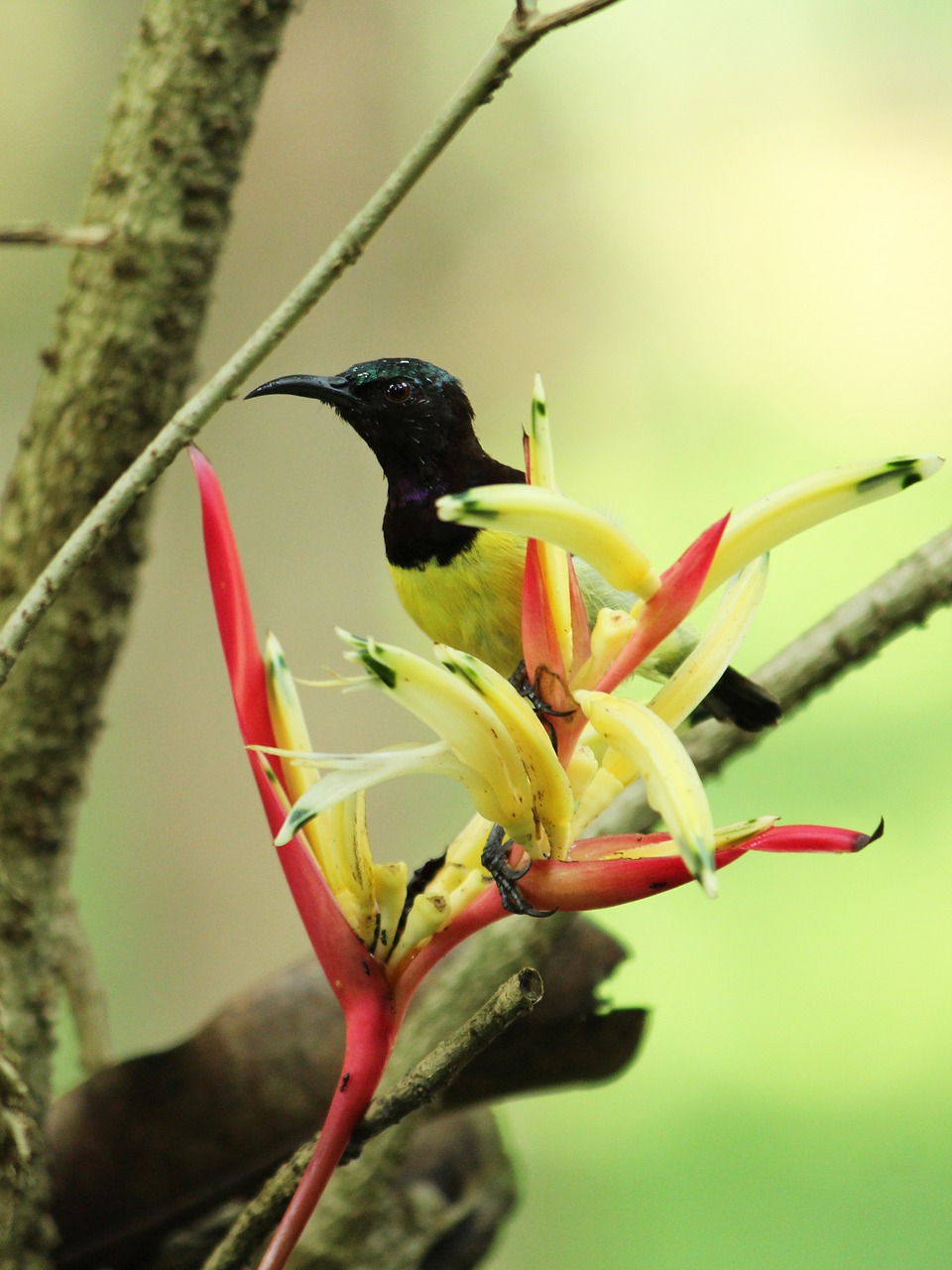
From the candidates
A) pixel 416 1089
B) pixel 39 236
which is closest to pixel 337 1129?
pixel 416 1089

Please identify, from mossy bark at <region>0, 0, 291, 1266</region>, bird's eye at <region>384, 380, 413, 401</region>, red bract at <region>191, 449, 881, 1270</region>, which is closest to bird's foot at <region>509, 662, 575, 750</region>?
red bract at <region>191, 449, 881, 1270</region>

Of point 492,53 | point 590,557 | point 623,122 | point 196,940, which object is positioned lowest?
point 196,940

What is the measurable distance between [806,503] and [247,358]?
0.17m

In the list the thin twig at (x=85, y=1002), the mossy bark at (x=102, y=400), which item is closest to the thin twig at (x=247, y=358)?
the mossy bark at (x=102, y=400)

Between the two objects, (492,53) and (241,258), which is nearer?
(492,53)

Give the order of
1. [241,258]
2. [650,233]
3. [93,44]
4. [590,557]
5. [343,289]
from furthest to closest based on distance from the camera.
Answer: [93,44], [650,233], [241,258], [343,289], [590,557]

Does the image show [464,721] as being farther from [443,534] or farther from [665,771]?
[443,534]

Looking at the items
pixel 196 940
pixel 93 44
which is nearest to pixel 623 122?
pixel 93 44

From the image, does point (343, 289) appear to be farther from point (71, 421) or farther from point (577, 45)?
point (71, 421)

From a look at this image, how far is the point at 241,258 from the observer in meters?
1.54

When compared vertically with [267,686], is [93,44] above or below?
above

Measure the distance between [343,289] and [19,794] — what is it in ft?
2.44

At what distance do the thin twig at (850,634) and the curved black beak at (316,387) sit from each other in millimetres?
231

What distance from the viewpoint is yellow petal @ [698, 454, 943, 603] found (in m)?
0.30
